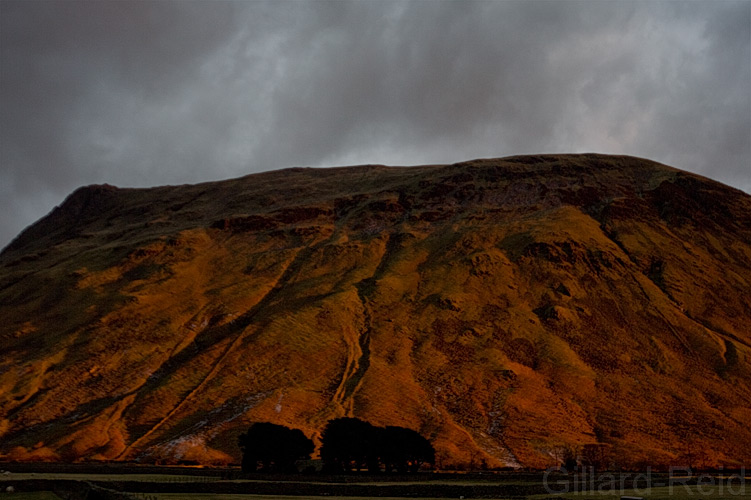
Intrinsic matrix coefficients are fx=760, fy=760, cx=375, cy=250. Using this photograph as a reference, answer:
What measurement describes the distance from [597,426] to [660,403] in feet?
31.2

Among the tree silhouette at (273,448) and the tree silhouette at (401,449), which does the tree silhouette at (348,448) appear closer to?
the tree silhouette at (401,449)

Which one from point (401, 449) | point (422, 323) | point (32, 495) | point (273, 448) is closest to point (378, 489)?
point (401, 449)

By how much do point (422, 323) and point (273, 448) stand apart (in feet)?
141

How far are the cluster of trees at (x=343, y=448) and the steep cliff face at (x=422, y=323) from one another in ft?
37.2

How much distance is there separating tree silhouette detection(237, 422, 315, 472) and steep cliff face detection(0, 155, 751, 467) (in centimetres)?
1212

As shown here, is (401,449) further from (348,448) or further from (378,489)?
(378,489)

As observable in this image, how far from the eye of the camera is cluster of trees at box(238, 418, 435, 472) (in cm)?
6306

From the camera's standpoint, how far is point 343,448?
2473 inches

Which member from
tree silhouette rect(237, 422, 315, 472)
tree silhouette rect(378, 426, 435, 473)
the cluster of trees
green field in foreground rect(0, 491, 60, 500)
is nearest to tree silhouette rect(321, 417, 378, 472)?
the cluster of trees

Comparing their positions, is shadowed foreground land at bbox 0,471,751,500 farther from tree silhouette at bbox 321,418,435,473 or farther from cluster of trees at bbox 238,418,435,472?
cluster of trees at bbox 238,418,435,472

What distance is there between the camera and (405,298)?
110 meters

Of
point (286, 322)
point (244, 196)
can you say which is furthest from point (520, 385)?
point (244, 196)

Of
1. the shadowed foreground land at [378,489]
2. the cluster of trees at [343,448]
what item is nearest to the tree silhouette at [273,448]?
the cluster of trees at [343,448]

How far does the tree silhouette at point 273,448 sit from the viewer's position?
63.7m
